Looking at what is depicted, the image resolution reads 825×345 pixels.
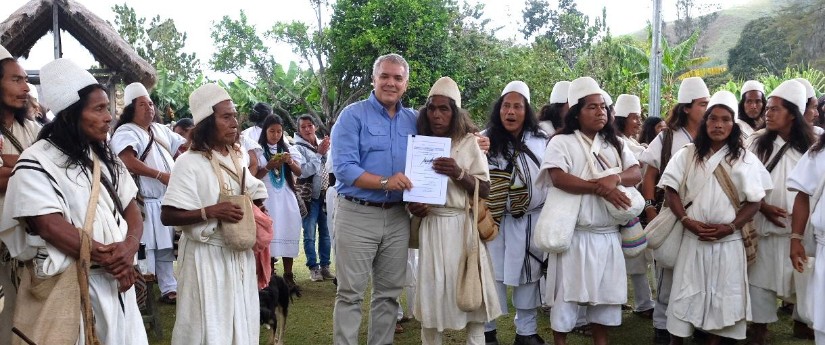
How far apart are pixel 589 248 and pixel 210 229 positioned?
279 centimetres

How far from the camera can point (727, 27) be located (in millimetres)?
105688

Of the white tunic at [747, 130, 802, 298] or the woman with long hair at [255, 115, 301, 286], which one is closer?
the white tunic at [747, 130, 802, 298]

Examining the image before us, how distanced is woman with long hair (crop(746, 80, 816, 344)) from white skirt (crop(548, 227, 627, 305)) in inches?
55.0

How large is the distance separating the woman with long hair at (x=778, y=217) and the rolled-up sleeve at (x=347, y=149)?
11.3ft

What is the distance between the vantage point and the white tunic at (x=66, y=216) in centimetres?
367

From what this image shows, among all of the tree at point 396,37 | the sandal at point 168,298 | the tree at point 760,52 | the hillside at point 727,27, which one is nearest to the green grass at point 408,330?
the sandal at point 168,298

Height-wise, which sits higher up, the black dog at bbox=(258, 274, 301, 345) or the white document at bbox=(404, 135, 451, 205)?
the white document at bbox=(404, 135, 451, 205)

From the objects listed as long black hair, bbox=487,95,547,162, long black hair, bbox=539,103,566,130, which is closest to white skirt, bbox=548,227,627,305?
long black hair, bbox=487,95,547,162

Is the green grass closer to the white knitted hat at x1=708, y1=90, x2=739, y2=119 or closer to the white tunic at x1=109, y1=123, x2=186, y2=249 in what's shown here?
the white tunic at x1=109, y1=123, x2=186, y2=249

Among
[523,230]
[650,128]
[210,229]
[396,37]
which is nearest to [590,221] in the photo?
[523,230]

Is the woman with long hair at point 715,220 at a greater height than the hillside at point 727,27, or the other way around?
the hillside at point 727,27

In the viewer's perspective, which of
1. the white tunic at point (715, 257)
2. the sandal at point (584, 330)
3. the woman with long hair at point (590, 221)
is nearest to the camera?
the woman with long hair at point (590, 221)

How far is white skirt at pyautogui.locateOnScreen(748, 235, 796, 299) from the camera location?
20.3 ft

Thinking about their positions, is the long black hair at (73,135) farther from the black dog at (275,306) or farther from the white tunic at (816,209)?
the white tunic at (816,209)
